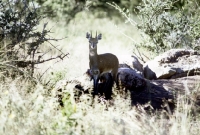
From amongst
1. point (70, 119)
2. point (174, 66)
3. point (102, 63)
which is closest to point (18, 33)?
point (102, 63)

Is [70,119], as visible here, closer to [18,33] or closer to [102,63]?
[102,63]

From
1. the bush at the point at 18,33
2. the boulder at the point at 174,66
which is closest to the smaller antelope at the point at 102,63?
the bush at the point at 18,33

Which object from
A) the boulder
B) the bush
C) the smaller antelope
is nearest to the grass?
A: the smaller antelope

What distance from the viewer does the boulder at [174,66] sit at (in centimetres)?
926

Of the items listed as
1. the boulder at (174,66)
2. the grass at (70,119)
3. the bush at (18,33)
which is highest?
the bush at (18,33)

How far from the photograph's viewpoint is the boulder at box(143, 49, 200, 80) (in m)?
9.26

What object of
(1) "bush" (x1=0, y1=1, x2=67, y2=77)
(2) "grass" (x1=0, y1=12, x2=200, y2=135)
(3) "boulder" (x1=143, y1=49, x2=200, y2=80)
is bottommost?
(2) "grass" (x1=0, y1=12, x2=200, y2=135)

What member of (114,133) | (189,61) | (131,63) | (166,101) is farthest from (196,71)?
(114,133)

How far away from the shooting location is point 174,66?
31.1 ft

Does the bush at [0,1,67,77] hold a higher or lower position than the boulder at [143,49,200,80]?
higher

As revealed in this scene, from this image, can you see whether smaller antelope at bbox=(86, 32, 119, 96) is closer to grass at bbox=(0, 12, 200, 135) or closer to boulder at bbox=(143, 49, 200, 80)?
grass at bbox=(0, 12, 200, 135)

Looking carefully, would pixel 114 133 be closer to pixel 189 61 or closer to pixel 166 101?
pixel 166 101

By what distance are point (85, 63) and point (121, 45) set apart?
4.82m

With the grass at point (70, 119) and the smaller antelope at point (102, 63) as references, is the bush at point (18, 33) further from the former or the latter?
the grass at point (70, 119)
